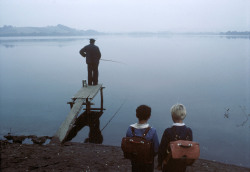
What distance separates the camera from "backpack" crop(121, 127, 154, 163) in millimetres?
3760

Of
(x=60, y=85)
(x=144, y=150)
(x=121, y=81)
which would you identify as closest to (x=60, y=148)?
(x=144, y=150)

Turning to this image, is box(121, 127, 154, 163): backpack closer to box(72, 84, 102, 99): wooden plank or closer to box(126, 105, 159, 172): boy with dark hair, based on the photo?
box(126, 105, 159, 172): boy with dark hair

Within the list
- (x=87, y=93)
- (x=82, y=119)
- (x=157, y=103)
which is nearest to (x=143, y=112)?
(x=87, y=93)

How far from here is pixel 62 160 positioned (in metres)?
6.16

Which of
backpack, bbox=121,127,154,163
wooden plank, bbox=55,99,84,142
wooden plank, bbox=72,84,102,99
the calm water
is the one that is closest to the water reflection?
the calm water

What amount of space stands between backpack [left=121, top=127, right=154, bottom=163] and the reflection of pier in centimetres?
472

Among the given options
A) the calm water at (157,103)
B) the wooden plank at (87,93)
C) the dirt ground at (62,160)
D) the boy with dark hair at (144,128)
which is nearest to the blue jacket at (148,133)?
the boy with dark hair at (144,128)

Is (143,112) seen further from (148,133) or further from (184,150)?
(184,150)

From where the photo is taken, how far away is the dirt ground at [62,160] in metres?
5.68

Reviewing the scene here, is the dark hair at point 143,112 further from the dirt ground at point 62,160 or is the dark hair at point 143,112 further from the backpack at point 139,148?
the dirt ground at point 62,160

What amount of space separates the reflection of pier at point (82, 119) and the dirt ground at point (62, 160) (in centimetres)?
125

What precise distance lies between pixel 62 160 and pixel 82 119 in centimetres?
717

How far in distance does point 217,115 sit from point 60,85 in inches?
A: 576

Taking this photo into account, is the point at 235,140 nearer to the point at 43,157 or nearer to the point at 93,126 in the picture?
the point at 93,126
